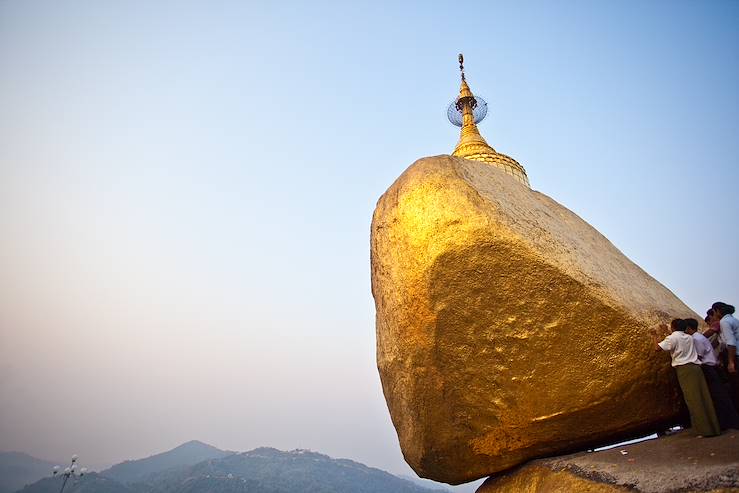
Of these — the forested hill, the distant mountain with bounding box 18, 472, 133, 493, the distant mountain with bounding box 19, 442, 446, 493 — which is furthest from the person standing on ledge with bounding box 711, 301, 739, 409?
the distant mountain with bounding box 18, 472, 133, 493

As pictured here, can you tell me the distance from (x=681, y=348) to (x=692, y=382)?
0.34 metres

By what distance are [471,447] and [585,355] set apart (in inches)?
66.4

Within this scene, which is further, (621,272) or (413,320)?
(621,272)

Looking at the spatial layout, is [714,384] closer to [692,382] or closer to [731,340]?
[692,382]

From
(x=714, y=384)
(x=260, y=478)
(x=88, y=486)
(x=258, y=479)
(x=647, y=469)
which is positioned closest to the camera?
(x=647, y=469)

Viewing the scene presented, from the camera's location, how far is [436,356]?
15.3ft

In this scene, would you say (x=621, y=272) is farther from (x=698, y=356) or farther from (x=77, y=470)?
(x=77, y=470)

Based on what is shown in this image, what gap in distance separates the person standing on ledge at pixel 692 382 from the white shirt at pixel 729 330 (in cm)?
67

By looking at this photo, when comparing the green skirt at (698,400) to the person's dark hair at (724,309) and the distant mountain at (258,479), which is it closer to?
the person's dark hair at (724,309)

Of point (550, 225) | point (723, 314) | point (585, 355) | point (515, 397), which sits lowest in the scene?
point (515, 397)

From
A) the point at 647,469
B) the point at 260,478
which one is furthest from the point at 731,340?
the point at 260,478

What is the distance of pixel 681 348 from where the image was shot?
419 centimetres

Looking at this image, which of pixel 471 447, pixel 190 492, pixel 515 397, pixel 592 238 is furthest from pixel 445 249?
pixel 190 492

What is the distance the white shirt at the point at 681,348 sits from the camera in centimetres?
417
